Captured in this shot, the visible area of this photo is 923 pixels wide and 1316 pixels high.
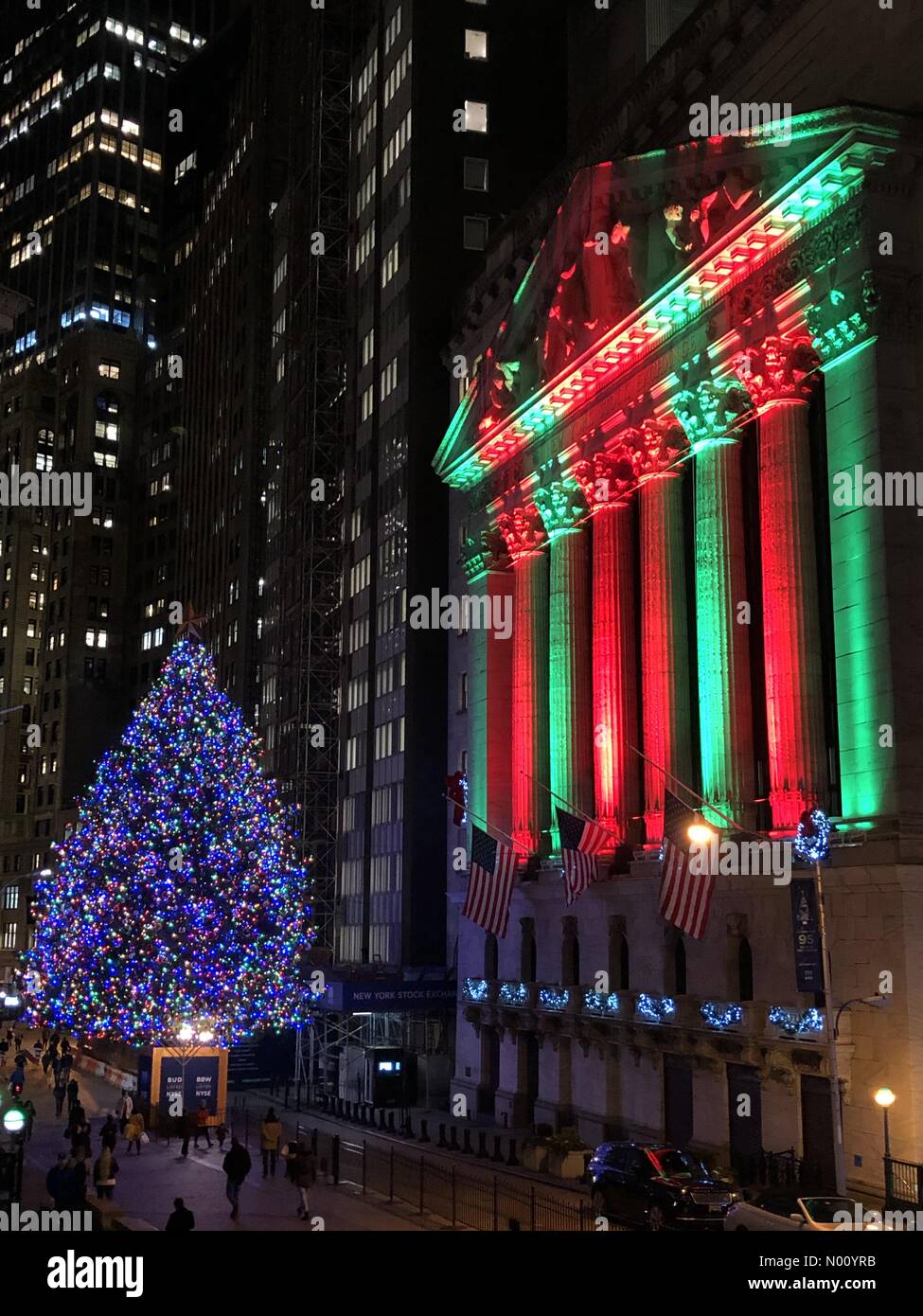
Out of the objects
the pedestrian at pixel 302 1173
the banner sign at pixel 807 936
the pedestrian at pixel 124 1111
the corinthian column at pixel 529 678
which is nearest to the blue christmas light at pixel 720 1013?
the banner sign at pixel 807 936

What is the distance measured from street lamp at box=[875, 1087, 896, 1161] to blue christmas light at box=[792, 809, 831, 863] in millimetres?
5485

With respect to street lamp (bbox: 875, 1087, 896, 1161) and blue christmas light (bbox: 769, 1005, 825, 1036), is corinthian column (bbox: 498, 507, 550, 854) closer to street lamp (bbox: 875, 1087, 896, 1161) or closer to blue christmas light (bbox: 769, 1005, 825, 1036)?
blue christmas light (bbox: 769, 1005, 825, 1036)

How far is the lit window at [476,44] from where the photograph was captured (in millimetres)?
72375

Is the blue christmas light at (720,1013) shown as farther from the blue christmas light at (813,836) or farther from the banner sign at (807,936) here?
the blue christmas light at (813,836)

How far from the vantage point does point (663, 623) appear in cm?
4378

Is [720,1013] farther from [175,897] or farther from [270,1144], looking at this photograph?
[175,897]

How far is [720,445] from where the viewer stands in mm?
41031

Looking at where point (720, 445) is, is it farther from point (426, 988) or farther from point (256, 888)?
point (426, 988)

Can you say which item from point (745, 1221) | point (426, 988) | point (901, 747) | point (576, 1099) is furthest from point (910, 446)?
point (426, 988)

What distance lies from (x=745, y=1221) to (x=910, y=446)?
1930cm

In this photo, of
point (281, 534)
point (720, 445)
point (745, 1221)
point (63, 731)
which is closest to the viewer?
point (745, 1221)

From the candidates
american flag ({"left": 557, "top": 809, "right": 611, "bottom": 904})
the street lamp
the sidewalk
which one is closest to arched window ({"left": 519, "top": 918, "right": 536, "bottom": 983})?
american flag ({"left": 557, "top": 809, "right": 611, "bottom": 904})

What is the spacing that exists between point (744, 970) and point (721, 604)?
34.4 feet

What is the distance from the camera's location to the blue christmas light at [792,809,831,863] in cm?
3256
